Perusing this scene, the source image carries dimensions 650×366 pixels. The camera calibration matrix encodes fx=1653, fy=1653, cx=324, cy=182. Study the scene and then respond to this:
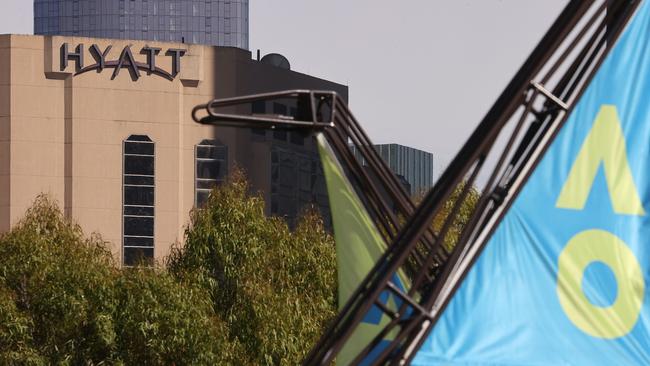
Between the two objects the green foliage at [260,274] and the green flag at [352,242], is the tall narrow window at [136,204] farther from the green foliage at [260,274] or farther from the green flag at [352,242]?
the green flag at [352,242]

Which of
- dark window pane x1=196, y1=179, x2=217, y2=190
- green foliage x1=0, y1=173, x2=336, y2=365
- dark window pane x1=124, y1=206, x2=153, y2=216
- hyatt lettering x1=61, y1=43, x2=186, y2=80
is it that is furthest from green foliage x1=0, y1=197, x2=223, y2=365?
dark window pane x1=196, y1=179, x2=217, y2=190

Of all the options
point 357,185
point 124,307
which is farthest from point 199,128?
point 357,185

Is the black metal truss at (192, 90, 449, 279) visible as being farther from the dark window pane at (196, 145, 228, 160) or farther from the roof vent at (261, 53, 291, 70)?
the roof vent at (261, 53, 291, 70)

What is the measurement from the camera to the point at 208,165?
345 feet

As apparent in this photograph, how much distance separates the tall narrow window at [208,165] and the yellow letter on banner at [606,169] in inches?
3747

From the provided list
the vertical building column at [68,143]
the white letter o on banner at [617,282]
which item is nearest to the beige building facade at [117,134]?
the vertical building column at [68,143]

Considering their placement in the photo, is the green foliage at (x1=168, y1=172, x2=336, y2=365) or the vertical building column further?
the vertical building column

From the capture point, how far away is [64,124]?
103 meters

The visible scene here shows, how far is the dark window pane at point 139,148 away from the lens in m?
104

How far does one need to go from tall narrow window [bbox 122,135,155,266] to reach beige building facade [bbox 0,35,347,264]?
63 millimetres

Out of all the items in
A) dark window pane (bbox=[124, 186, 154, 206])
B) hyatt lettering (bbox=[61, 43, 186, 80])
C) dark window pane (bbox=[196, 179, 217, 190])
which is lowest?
dark window pane (bbox=[124, 186, 154, 206])

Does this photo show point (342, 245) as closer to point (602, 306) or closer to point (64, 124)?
point (602, 306)

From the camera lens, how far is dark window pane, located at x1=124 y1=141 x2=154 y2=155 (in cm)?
10361

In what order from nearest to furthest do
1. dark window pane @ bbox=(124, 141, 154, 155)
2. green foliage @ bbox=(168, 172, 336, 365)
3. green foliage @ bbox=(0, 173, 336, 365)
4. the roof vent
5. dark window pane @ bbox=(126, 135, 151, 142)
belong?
green foliage @ bbox=(0, 173, 336, 365) → green foliage @ bbox=(168, 172, 336, 365) → dark window pane @ bbox=(124, 141, 154, 155) → dark window pane @ bbox=(126, 135, 151, 142) → the roof vent
